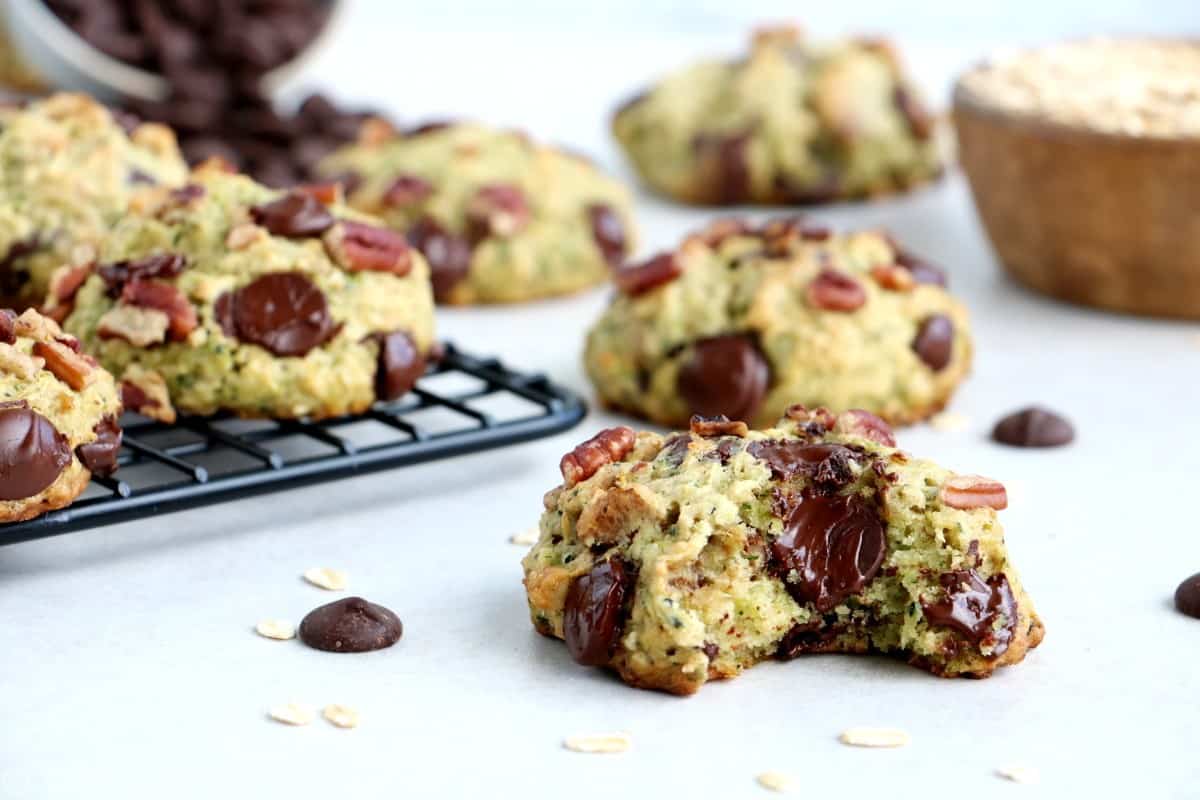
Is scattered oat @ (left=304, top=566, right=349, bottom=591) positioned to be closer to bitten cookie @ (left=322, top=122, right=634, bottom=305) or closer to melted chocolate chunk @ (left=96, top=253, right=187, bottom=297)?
melted chocolate chunk @ (left=96, top=253, right=187, bottom=297)

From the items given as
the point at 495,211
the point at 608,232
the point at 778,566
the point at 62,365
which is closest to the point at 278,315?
the point at 62,365

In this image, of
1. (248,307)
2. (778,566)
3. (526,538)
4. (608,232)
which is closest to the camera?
(778,566)

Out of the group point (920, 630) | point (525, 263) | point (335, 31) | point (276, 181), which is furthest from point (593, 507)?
point (335, 31)

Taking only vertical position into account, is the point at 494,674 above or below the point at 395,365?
below

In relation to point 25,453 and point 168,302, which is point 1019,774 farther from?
point 168,302

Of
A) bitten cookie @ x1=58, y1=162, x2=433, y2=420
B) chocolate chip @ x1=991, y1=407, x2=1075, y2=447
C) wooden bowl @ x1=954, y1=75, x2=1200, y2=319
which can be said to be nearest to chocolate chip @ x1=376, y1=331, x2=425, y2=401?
bitten cookie @ x1=58, y1=162, x2=433, y2=420

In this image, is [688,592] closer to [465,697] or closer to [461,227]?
[465,697]
